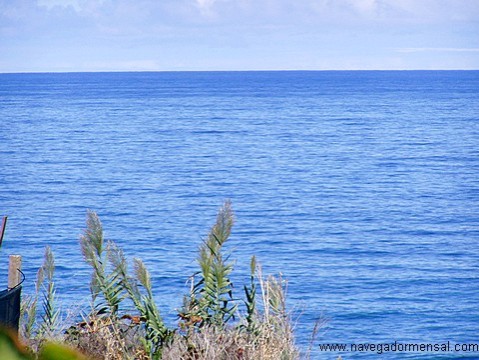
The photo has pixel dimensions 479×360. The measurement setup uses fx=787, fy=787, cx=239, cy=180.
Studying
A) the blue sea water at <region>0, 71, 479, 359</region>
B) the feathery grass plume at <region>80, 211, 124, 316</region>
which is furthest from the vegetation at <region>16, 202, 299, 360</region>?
the blue sea water at <region>0, 71, 479, 359</region>

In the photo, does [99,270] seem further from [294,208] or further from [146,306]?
[294,208]

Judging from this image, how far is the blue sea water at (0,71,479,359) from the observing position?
2398 centimetres

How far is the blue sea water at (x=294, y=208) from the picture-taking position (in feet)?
78.7

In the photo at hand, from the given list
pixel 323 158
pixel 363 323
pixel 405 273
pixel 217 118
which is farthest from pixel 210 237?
pixel 217 118

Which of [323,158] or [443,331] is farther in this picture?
[323,158]

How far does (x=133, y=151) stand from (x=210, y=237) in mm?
64850

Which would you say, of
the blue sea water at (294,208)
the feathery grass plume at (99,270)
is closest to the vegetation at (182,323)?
the feathery grass plume at (99,270)

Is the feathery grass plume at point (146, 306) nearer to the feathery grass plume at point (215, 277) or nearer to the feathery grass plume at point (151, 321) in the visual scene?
the feathery grass plume at point (151, 321)

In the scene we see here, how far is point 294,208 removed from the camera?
4138 centimetres

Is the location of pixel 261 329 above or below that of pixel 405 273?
above

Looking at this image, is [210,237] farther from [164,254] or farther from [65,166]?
[65,166]

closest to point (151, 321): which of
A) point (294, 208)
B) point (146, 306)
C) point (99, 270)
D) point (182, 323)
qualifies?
point (146, 306)

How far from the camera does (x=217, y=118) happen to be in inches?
4368

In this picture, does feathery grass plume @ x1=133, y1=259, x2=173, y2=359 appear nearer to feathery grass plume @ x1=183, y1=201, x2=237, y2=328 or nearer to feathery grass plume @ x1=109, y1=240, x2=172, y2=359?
feathery grass plume @ x1=109, y1=240, x2=172, y2=359
